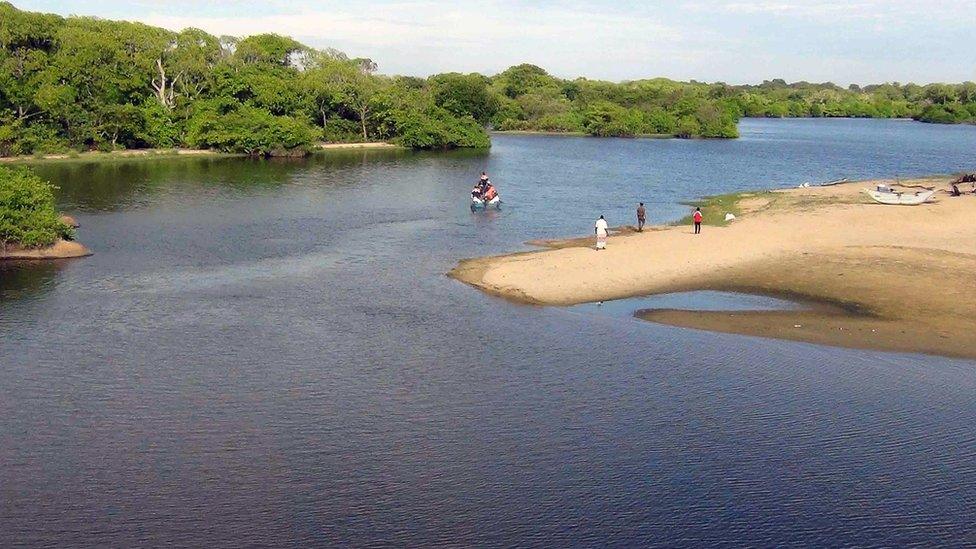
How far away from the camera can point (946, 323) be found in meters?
24.6

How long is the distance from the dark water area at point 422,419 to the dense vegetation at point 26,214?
142cm

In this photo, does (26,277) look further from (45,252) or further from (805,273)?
(805,273)

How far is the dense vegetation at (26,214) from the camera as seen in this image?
107 ft

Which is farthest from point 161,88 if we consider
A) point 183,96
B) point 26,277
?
point 26,277

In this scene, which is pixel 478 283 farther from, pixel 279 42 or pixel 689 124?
pixel 689 124

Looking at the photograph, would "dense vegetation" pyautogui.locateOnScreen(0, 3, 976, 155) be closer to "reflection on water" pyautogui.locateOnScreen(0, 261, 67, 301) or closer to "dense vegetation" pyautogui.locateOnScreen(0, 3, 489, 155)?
"dense vegetation" pyautogui.locateOnScreen(0, 3, 489, 155)

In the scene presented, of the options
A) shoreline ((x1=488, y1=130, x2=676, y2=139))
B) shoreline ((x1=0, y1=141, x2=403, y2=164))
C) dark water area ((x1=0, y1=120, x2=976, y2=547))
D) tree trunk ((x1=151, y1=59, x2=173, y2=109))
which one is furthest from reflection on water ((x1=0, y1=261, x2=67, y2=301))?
shoreline ((x1=488, y1=130, x2=676, y2=139))

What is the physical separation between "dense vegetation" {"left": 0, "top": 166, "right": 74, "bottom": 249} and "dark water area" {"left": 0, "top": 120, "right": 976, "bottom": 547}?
1.42 meters

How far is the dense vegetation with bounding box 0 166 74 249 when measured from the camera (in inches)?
1282

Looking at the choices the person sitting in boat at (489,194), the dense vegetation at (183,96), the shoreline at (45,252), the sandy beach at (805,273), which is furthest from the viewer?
the dense vegetation at (183,96)

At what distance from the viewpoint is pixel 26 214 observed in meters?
33.4

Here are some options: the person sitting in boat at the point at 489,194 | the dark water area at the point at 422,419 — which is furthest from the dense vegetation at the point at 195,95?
the dark water area at the point at 422,419

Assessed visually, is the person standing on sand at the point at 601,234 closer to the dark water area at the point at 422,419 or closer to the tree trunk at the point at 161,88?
the dark water area at the point at 422,419

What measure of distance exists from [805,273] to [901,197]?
680 inches
